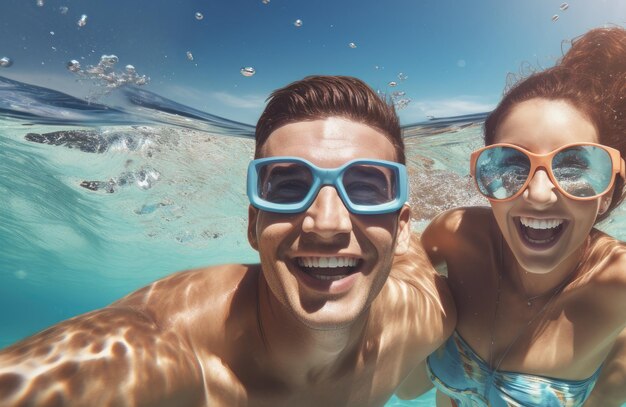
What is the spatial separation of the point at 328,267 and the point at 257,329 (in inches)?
26.1

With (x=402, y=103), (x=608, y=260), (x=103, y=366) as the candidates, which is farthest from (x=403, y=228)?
(x=402, y=103)

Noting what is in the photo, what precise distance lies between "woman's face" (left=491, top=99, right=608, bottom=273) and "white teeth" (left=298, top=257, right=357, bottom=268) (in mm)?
1362

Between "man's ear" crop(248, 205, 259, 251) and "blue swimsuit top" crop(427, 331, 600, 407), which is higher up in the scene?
"man's ear" crop(248, 205, 259, 251)

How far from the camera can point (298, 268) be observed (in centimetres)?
232

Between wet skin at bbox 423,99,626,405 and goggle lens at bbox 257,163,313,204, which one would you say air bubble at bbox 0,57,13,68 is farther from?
wet skin at bbox 423,99,626,405

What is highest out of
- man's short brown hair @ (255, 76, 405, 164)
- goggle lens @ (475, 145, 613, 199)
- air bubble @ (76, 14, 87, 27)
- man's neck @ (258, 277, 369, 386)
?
air bubble @ (76, 14, 87, 27)

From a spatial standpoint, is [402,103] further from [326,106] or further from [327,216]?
[327,216]

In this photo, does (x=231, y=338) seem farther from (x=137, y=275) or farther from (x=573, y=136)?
(x=137, y=275)

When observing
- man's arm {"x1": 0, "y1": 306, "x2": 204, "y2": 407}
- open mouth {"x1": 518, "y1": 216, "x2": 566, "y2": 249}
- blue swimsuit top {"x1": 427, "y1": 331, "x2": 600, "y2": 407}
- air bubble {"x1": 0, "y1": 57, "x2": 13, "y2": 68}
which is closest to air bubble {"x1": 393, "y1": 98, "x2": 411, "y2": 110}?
blue swimsuit top {"x1": 427, "y1": 331, "x2": 600, "y2": 407}

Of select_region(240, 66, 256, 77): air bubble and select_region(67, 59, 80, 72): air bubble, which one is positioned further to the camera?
select_region(240, 66, 256, 77): air bubble

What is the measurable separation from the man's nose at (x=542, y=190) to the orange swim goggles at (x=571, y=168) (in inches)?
0.9

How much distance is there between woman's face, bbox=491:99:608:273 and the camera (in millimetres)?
2732

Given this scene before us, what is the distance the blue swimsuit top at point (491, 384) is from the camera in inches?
125

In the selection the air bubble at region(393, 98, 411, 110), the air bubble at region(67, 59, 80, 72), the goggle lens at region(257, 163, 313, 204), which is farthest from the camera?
the air bubble at region(393, 98, 411, 110)
